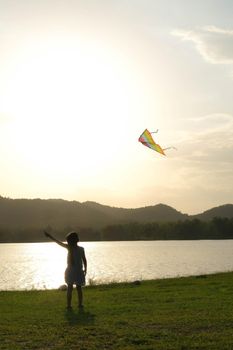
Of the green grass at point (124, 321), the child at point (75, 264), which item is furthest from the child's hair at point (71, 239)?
the green grass at point (124, 321)

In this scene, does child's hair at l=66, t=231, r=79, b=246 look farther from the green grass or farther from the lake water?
the lake water

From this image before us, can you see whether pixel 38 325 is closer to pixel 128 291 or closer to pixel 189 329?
pixel 189 329

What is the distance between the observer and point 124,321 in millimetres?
13617

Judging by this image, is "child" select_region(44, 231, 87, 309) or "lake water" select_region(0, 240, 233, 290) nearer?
"child" select_region(44, 231, 87, 309)

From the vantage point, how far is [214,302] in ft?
56.0

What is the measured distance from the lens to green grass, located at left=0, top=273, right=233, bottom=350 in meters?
11.0

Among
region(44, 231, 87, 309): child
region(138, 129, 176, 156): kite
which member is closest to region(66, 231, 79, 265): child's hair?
region(44, 231, 87, 309): child

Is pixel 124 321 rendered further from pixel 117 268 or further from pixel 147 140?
pixel 117 268

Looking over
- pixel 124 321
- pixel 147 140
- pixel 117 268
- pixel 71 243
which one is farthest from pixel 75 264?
pixel 117 268

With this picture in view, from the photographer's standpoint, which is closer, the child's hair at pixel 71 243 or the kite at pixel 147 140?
the child's hair at pixel 71 243

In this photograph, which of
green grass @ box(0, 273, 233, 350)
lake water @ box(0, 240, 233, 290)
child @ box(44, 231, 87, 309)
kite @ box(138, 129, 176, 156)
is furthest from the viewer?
lake water @ box(0, 240, 233, 290)

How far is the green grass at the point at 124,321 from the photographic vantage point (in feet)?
36.2

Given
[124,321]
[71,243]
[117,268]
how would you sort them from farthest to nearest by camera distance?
[117,268]
[71,243]
[124,321]

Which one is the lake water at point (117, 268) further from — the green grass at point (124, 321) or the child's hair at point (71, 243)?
the child's hair at point (71, 243)
